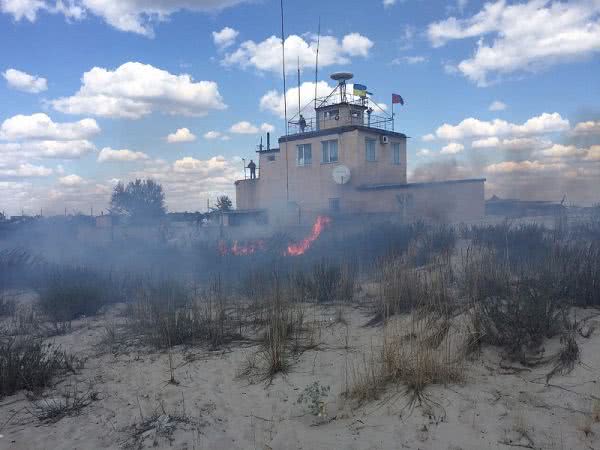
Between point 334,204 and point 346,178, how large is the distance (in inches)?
84.1

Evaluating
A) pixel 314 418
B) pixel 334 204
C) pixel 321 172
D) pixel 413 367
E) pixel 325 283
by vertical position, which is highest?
pixel 321 172

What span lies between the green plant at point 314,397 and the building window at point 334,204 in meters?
24.6

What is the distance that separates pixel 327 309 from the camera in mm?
8188

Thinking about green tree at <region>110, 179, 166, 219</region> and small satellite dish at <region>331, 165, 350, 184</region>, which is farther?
green tree at <region>110, 179, 166, 219</region>

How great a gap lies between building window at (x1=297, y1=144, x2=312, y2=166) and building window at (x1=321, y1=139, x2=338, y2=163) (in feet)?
3.88

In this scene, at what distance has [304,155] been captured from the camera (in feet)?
103

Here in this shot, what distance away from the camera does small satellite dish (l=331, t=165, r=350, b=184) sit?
28422 millimetres

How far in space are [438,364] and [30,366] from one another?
15.9 ft

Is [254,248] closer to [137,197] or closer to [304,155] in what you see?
[304,155]

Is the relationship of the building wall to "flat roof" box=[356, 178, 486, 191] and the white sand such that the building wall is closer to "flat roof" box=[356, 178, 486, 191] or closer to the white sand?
"flat roof" box=[356, 178, 486, 191]

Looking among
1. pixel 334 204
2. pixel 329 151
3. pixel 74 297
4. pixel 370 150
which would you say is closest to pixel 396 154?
pixel 370 150

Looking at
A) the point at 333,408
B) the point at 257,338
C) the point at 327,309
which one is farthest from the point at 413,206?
the point at 333,408

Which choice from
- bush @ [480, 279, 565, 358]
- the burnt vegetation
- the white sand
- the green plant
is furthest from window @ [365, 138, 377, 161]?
the green plant

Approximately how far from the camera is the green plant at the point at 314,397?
464 cm
